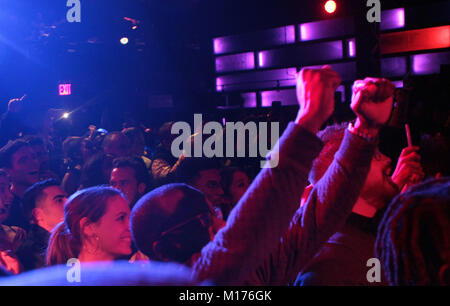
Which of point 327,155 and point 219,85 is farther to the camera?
point 219,85

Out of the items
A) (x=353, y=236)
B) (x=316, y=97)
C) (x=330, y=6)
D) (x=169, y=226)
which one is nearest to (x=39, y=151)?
(x=169, y=226)

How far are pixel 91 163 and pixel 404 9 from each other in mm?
5202

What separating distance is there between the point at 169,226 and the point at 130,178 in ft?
4.77

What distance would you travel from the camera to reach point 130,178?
2457 mm

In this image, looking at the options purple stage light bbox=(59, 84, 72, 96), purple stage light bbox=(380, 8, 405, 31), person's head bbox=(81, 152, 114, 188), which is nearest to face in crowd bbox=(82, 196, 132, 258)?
person's head bbox=(81, 152, 114, 188)

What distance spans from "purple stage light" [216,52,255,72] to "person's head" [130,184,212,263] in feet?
21.3

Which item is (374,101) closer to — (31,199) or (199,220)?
(199,220)

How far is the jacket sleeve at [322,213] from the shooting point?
37.4 inches

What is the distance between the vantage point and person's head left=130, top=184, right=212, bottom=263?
1.07 m

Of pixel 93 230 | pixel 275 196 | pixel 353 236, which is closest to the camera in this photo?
pixel 275 196

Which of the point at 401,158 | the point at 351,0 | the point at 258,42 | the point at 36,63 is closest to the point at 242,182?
the point at 401,158

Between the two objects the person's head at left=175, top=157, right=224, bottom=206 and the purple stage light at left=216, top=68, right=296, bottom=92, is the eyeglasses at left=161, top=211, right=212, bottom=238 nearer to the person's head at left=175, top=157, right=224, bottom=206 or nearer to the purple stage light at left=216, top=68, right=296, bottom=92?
the person's head at left=175, top=157, right=224, bottom=206
